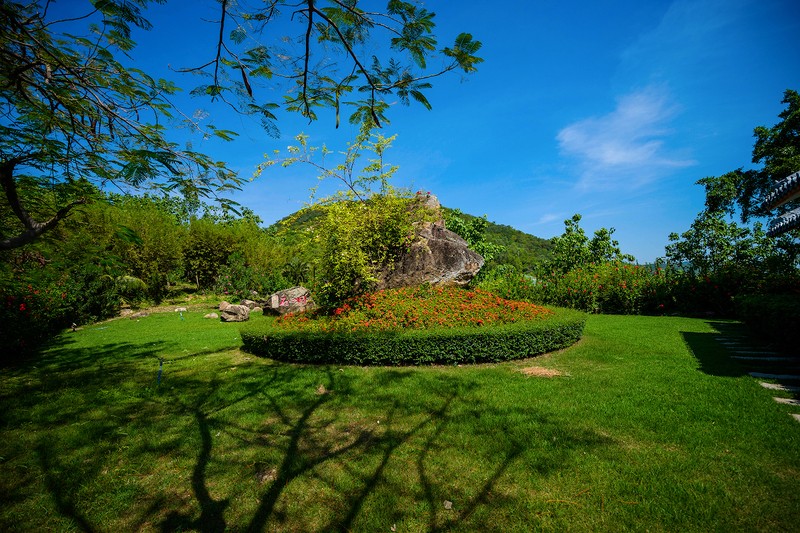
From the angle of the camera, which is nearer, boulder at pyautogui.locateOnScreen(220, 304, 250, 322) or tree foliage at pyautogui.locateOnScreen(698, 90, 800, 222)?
boulder at pyautogui.locateOnScreen(220, 304, 250, 322)

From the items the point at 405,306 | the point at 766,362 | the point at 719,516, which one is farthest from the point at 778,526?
the point at 405,306

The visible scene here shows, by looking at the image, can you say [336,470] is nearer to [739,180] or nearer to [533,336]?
[533,336]

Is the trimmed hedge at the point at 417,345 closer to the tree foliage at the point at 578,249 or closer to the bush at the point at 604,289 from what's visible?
the bush at the point at 604,289

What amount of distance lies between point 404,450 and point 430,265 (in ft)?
24.6

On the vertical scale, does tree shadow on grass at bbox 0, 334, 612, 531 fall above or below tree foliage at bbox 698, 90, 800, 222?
below

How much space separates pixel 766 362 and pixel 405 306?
745cm

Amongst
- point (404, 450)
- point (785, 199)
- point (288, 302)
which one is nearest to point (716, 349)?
point (785, 199)

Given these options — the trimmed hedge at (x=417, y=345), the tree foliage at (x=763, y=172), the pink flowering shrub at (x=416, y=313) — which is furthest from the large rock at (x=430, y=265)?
the tree foliage at (x=763, y=172)

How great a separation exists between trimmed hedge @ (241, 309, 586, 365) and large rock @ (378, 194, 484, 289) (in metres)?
3.79

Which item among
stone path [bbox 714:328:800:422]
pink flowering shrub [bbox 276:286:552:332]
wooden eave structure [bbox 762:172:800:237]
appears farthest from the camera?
pink flowering shrub [bbox 276:286:552:332]

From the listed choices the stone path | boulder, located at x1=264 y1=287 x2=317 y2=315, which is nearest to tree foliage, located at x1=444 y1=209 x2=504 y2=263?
boulder, located at x1=264 y1=287 x2=317 y2=315

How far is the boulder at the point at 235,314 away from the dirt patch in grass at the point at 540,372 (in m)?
11.0

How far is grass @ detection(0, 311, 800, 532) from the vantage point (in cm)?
261

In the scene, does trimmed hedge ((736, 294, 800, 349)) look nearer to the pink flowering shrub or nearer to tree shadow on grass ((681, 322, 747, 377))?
tree shadow on grass ((681, 322, 747, 377))
